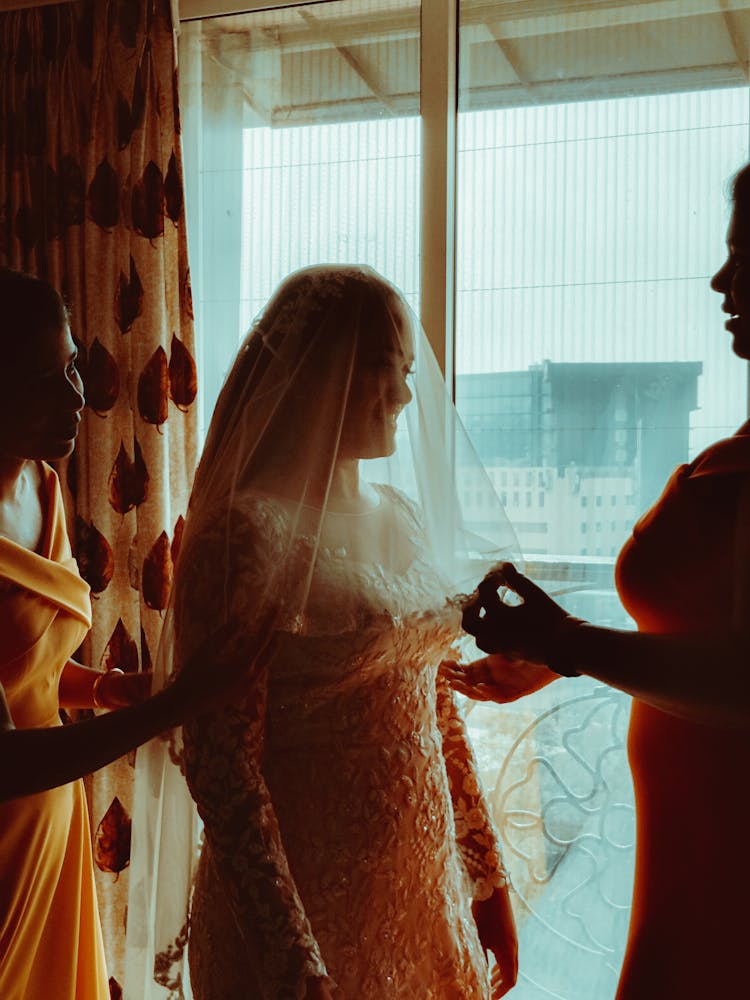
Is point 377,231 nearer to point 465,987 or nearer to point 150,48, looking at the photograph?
point 150,48

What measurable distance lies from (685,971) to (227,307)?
1837 millimetres

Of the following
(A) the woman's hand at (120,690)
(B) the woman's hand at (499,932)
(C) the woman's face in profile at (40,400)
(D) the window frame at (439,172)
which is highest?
(D) the window frame at (439,172)

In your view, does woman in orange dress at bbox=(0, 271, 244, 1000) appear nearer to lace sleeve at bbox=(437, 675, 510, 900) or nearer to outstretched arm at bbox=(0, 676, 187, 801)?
outstretched arm at bbox=(0, 676, 187, 801)

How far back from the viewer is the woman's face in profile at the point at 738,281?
1.25 metres

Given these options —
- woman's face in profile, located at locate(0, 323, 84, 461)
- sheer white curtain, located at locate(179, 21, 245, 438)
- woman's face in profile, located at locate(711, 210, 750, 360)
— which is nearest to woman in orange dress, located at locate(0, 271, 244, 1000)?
woman's face in profile, located at locate(0, 323, 84, 461)

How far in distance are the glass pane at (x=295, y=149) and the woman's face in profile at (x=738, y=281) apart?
3.58 feet

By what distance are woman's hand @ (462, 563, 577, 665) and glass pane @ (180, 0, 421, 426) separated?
3.61 feet

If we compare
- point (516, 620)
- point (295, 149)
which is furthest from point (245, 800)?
point (295, 149)

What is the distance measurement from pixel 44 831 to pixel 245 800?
1.85 feet

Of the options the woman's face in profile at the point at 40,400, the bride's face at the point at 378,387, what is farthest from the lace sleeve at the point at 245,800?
the woman's face in profile at the point at 40,400

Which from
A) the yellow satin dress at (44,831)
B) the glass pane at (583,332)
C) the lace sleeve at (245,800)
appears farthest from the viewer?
the glass pane at (583,332)

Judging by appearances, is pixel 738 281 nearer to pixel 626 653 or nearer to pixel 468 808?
pixel 626 653

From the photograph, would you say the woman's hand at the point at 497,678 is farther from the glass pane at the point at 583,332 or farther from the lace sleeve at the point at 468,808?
the glass pane at the point at 583,332

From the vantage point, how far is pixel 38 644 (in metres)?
1.49
